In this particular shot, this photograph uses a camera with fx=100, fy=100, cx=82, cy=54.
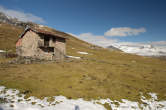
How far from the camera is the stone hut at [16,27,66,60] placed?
35.3 metres

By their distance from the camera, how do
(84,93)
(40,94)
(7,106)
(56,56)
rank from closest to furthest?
(7,106) → (40,94) → (84,93) → (56,56)

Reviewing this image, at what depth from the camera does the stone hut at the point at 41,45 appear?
3528 cm

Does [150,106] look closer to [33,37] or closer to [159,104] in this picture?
[159,104]

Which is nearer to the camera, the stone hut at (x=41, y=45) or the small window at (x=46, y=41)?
the stone hut at (x=41, y=45)

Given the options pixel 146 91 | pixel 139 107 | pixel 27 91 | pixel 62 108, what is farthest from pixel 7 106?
pixel 146 91

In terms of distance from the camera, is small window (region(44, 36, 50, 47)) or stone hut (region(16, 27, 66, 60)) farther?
small window (region(44, 36, 50, 47))

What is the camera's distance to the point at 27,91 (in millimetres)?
13555

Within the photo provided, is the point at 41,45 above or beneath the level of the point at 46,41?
beneath

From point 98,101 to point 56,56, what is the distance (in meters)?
30.2

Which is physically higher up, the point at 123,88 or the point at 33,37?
the point at 33,37

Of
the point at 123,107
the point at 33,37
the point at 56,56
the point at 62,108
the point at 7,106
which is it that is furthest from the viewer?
the point at 56,56

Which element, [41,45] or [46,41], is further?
[46,41]

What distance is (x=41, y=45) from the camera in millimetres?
35500

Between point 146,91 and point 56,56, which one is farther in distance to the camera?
point 56,56
